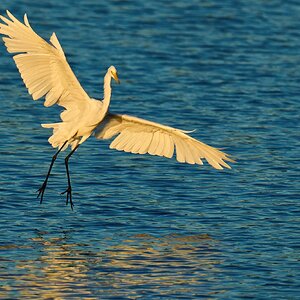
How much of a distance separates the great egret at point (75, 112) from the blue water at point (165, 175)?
822mm

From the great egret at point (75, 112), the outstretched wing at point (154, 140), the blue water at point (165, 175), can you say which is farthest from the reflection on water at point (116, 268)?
the great egret at point (75, 112)

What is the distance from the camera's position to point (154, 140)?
15586mm

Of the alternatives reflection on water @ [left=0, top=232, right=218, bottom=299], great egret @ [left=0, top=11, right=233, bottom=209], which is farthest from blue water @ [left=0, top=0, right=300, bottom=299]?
great egret @ [left=0, top=11, right=233, bottom=209]

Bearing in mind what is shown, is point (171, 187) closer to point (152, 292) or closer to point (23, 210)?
point (23, 210)

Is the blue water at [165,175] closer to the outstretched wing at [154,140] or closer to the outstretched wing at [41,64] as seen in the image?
the outstretched wing at [154,140]

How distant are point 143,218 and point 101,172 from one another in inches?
88.9

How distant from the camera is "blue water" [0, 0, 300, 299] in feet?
43.4

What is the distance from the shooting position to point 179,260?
13.8m

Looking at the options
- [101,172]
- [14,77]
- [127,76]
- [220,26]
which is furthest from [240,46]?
[101,172]

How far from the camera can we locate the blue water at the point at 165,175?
13.2 meters

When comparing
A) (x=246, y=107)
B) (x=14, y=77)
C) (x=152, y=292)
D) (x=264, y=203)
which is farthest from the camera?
(x=14, y=77)

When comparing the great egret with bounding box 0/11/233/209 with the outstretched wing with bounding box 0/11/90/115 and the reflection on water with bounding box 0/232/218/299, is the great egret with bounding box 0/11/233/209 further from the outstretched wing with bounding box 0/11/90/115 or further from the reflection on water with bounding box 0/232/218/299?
the reflection on water with bounding box 0/232/218/299

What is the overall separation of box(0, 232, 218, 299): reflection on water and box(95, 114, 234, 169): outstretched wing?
114 centimetres

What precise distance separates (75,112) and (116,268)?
2725mm
